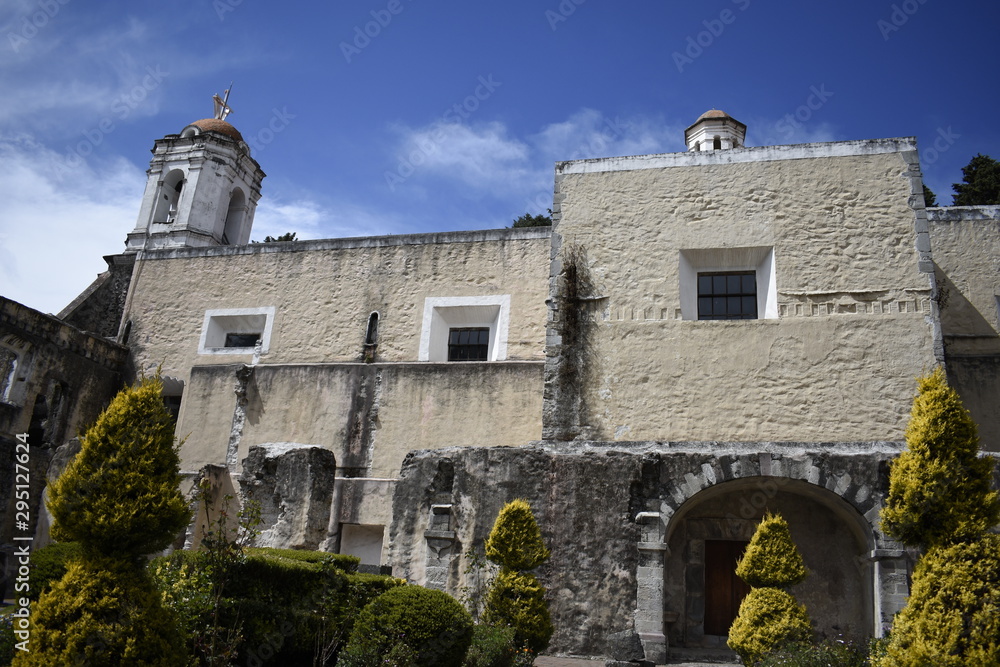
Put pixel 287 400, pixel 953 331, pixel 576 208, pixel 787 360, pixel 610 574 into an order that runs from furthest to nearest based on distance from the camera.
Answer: pixel 287 400 < pixel 953 331 < pixel 576 208 < pixel 787 360 < pixel 610 574

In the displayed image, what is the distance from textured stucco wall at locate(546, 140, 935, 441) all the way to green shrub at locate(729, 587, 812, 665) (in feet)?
10.3

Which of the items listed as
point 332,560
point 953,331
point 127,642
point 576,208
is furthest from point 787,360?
point 127,642

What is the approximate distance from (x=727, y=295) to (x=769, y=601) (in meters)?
5.83

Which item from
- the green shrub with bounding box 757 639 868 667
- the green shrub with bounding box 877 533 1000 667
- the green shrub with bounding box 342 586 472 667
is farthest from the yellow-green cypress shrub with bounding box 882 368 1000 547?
the green shrub with bounding box 342 586 472 667

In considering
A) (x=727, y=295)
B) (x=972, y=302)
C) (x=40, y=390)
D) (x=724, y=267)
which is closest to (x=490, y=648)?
(x=727, y=295)

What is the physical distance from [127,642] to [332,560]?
3.84m

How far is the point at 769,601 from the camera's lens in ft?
31.5

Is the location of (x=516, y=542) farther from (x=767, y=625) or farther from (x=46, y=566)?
(x=46, y=566)

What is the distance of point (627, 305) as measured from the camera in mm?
13492

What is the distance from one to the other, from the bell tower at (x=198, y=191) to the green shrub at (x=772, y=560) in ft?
63.4

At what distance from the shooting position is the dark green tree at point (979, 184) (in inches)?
975

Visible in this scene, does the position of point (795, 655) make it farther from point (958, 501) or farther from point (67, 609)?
point (67, 609)

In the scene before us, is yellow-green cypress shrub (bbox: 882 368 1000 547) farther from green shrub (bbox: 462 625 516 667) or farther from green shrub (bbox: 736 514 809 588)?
green shrub (bbox: 462 625 516 667)

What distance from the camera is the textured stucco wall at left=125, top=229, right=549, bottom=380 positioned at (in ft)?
61.4
